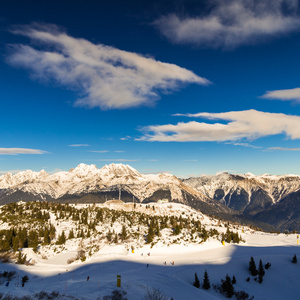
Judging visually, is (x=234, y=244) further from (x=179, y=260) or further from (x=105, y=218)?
(x=105, y=218)

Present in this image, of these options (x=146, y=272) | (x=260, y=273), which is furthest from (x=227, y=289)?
(x=146, y=272)

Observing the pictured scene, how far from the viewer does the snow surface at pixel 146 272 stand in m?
35.2

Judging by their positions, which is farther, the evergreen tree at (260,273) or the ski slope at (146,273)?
the evergreen tree at (260,273)

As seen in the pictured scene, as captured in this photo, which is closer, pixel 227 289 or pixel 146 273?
pixel 227 289

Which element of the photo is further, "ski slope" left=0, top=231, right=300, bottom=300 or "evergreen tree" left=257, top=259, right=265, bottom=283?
"evergreen tree" left=257, top=259, right=265, bottom=283

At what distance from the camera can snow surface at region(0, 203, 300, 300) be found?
35188 millimetres

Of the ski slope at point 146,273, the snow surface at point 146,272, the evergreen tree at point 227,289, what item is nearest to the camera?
the ski slope at point 146,273

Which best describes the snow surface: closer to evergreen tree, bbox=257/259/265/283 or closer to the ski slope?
the ski slope

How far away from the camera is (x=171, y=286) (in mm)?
41938

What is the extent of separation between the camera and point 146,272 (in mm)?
54812

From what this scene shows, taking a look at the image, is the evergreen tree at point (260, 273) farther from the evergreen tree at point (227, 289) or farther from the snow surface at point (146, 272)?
the evergreen tree at point (227, 289)

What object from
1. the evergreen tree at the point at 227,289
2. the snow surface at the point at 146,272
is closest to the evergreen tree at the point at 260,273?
the snow surface at the point at 146,272

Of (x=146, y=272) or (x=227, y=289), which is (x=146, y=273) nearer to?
(x=146, y=272)

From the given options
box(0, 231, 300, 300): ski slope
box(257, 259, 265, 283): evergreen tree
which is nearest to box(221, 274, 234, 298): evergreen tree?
box(0, 231, 300, 300): ski slope
